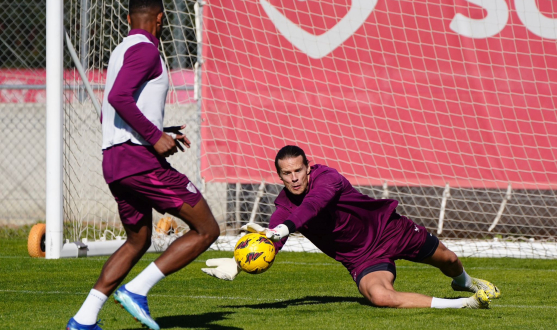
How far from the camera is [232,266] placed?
5324mm

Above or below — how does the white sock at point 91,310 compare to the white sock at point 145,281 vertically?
below

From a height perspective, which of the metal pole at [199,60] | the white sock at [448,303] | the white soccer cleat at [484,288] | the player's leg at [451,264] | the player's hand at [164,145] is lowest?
the white sock at [448,303]

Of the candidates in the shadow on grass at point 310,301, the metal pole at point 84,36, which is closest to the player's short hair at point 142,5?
the shadow on grass at point 310,301

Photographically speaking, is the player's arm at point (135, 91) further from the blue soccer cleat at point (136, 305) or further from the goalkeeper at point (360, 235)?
the goalkeeper at point (360, 235)

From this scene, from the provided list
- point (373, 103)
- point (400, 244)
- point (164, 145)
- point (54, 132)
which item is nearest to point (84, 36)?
point (54, 132)

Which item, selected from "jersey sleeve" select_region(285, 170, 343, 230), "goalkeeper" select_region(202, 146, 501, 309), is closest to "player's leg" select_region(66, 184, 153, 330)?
"goalkeeper" select_region(202, 146, 501, 309)

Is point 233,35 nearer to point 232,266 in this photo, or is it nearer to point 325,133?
point 325,133

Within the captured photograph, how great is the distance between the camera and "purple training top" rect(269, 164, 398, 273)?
5582 millimetres

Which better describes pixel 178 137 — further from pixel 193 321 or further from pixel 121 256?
pixel 193 321

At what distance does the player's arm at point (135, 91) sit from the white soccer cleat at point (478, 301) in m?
2.36

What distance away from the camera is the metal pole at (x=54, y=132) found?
8.71m

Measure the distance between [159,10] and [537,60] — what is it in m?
6.51

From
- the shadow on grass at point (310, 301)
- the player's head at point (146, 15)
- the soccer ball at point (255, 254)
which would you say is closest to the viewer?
the player's head at point (146, 15)

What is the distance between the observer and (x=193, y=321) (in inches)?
196
